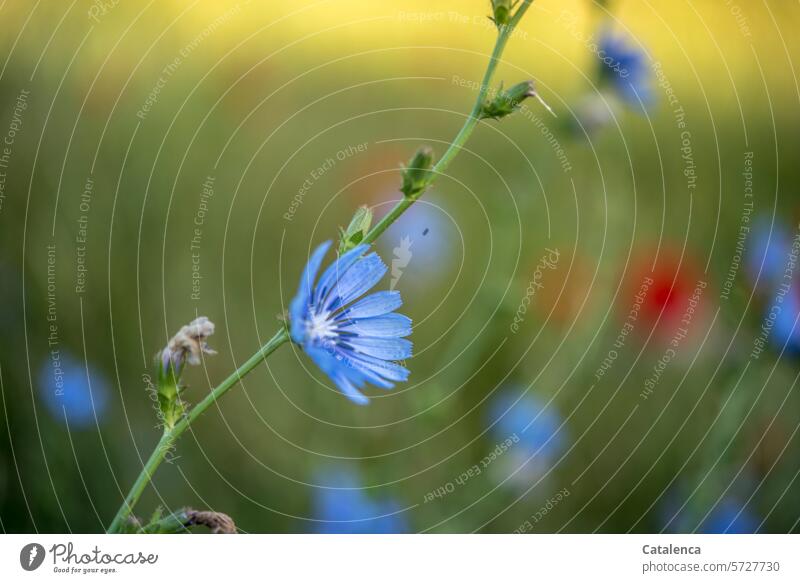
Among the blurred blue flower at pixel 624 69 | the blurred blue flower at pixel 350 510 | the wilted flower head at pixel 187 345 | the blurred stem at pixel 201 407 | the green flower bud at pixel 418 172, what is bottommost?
the blurred blue flower at pixel 350 510

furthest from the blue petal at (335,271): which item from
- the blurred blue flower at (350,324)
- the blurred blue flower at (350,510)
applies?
the blurred blue flower at (350,510)

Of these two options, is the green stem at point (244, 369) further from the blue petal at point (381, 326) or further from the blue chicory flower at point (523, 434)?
the blue chicory flower at point (523, 434)

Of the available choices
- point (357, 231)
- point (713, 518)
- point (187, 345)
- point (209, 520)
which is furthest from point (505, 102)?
point (713, 518)

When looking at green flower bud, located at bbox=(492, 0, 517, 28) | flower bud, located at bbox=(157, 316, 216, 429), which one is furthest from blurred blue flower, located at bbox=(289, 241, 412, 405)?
green flower bud, located at bbox=(492, 0, 517, 28)

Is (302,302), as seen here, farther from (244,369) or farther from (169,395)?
(169,395)

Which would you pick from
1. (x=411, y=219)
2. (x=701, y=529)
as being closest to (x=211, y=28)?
(x=411, y=219)
